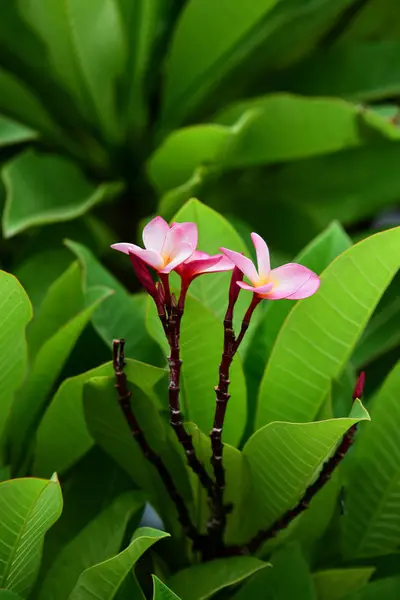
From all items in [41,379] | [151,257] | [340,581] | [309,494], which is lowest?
[340,581]

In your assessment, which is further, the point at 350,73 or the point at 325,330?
the point at 350,73

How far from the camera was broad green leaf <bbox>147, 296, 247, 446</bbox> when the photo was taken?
21.8 inches

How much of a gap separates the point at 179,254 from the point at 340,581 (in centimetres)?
31

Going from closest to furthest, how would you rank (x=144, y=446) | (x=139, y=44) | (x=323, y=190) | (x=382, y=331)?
(x=144, y=446), (x=382, y=331), (x=139, y=44), (x=323, y=190)

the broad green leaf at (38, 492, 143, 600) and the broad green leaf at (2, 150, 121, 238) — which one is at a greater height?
the broad green leaf at (2, 150, 121, 238)

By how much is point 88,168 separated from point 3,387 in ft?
1.56

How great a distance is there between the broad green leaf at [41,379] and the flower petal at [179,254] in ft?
0.48

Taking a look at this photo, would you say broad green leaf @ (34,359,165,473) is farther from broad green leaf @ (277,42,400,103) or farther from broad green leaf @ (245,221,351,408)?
broad green leaf @ (277,42,400,103)

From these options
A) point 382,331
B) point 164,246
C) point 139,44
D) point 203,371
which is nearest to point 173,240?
point 164,246

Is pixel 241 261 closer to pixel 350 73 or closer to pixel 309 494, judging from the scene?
pixel 309 494

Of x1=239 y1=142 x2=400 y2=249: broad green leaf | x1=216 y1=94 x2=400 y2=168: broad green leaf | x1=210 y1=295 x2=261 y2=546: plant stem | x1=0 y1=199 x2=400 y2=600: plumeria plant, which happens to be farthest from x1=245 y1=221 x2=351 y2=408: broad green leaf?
x1=239 y1=142 x2=400 y2=249: broad green leaf

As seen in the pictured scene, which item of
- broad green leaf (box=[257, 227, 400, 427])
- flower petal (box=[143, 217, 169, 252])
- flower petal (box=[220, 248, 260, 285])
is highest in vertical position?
flower petal (box=[143, 217, 169, 252])

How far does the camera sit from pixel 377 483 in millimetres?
609

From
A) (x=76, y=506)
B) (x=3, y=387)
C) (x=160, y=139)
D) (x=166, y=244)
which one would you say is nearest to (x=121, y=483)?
(x=76, y=506)
